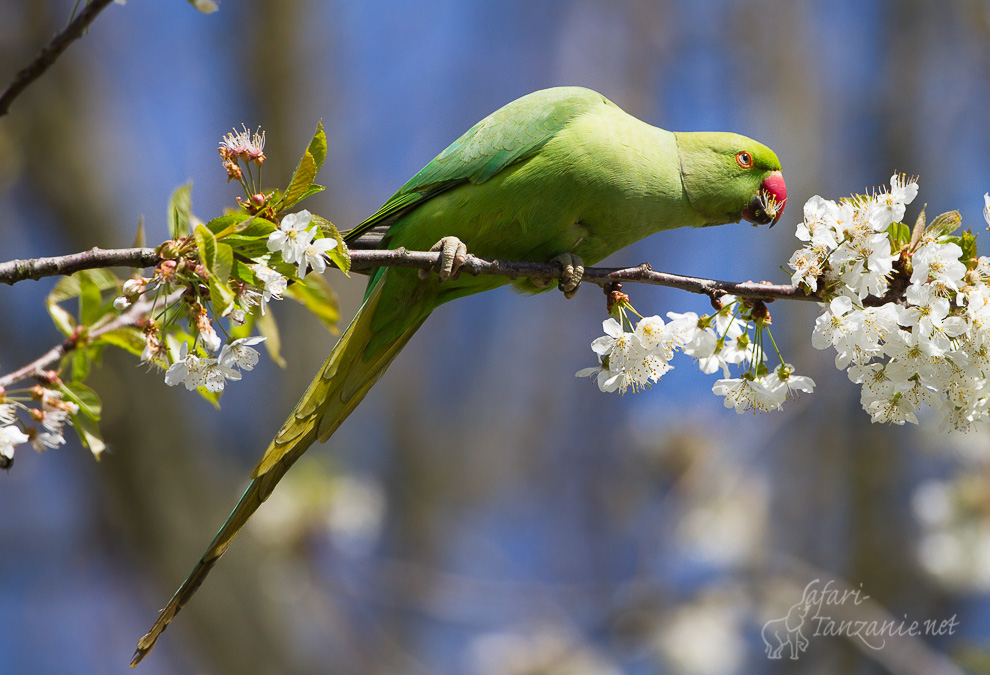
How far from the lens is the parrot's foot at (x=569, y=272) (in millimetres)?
2422

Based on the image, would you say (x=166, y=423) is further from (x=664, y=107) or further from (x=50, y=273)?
(x=664, y=107)

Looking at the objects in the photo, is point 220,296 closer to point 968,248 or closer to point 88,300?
point 88,300

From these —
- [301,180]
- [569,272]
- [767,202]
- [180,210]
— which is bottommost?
[180,210]

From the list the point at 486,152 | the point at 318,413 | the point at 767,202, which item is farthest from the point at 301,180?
the point at 767,202

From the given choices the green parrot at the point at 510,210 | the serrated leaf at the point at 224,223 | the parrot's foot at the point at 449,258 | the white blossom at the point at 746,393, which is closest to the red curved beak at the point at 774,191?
the green parrot at the point at 510,210

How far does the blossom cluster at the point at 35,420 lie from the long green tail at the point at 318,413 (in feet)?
1.45

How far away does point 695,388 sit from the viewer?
24.1 ft

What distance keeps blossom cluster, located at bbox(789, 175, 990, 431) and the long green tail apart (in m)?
1.27

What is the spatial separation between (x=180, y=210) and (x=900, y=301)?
1.82m

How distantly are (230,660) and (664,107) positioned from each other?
6.42m

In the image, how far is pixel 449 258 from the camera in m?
2.17

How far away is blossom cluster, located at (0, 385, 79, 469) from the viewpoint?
5.46ft

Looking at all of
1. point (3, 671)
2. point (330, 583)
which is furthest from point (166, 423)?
point (3, 671)

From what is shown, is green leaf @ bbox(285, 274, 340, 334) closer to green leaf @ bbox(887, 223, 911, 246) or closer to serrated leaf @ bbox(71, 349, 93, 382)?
serrated leaf @ bbox(71, 349, 93, 382)
